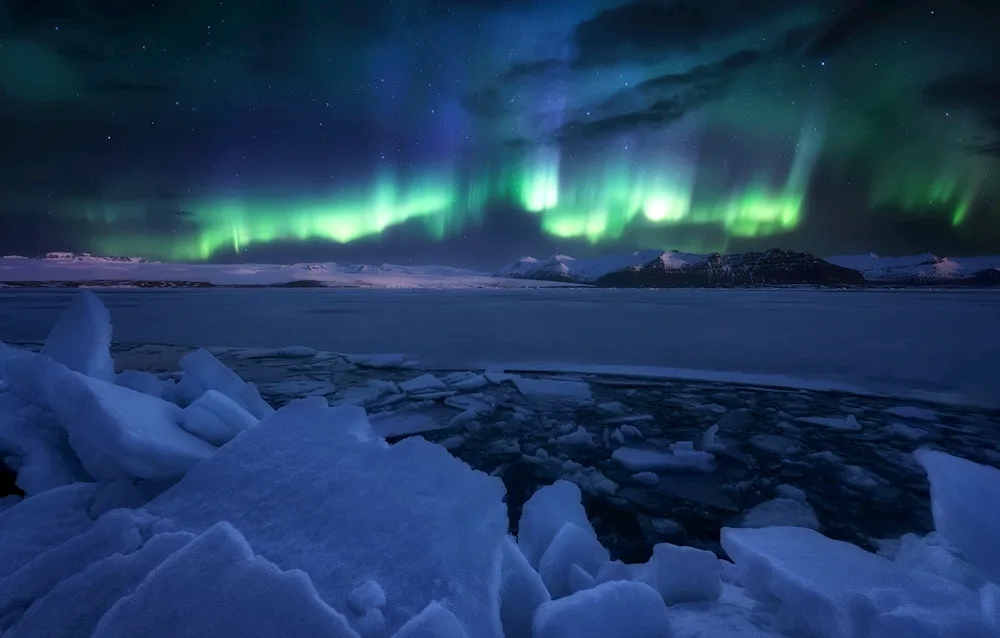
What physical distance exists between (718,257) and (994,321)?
18469 cm

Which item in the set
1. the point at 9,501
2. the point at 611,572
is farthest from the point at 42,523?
the point at 611,572

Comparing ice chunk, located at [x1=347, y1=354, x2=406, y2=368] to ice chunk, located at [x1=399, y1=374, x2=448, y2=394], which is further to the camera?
ice chunk, located at [x1=347, y1=354, x2=406, y2=368]

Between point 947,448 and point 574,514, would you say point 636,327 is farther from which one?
point 574,514

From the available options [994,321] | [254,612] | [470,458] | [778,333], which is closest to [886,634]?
[254,612]

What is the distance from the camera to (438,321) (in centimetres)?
1922

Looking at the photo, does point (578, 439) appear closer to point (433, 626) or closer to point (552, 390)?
point (552, 390)

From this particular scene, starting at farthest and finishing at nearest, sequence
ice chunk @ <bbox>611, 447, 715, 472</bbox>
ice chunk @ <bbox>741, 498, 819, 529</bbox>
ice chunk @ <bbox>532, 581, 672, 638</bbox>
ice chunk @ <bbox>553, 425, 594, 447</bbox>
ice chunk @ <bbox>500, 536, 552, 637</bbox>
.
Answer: ice chunk @ <bbox>553, 425, 594, 447</bbox>
ice chunk @ <bbox>611, 447, 715, 472</bbox>
ice chunk @ <bbox>741, 498, 819, 529</bbox>
ice chunk @ <bbox>500, 536, 552, 637</bbox>
ice chunk @ <bbox>532, 581, 672, 638</bbox>

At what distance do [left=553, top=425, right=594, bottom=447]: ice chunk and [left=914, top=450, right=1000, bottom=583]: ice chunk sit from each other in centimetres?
290

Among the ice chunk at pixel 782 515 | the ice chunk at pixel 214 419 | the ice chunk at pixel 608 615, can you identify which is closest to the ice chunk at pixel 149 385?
the ice chunk at pixel 214 419

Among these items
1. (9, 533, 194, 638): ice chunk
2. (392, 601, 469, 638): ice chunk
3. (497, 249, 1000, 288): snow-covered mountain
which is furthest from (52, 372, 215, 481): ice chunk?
(497, 249, 1000, 288): snow-covered mountain

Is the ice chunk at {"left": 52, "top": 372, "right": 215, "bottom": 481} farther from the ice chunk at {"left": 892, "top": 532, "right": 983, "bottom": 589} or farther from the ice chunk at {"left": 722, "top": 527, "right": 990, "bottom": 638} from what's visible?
the ice chunk at {"left": 892, "top": 532, "right": 983, "bottom": 589}

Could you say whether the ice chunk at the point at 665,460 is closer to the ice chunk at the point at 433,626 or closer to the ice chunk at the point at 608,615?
the ice chunk at the point at 608,615

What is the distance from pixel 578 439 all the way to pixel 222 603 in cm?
406

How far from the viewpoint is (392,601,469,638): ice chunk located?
1.41 metres
